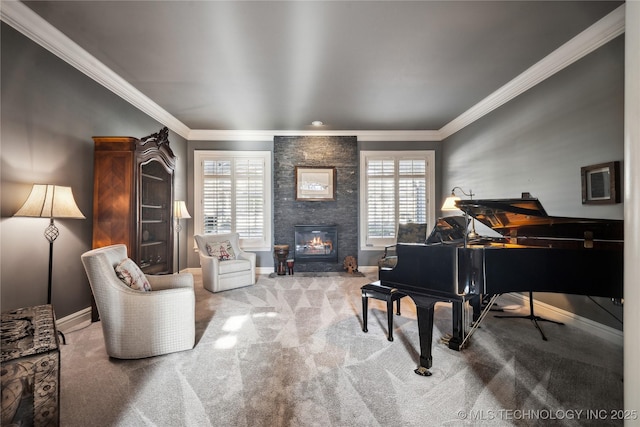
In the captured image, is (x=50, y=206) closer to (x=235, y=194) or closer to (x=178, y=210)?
(x=178, y=210)

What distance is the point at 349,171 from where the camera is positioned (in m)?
5.87

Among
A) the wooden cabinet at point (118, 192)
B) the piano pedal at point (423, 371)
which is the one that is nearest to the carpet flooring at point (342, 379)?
the piano pedal at point (423, 371)

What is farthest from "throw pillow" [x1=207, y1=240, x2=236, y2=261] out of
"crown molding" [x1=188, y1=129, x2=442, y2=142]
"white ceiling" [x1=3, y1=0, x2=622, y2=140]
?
"crown molding" [x1=188, y1=129, x2=442, y2=142]

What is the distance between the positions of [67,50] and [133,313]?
270 centimetres

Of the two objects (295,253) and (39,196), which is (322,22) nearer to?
(39,196)

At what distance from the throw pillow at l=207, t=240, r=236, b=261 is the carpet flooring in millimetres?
1624

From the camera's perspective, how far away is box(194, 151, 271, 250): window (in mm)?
5824

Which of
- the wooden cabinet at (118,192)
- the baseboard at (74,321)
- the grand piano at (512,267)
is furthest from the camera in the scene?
the wooden cabinet at (118,192)

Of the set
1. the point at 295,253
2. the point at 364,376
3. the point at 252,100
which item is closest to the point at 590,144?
the point at 364,376

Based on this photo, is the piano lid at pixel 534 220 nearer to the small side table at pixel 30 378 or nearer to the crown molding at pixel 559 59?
the crown molding at pixel 559 59

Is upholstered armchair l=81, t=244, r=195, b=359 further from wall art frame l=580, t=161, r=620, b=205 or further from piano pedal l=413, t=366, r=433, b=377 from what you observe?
wall art frame l=580, t=161, r=620, b=205

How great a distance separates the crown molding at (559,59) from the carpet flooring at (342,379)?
2.76m

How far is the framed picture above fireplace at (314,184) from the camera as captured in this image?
5.80 metres

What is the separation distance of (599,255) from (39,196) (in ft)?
14.6
